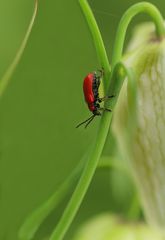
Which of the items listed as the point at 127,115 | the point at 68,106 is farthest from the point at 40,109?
the point at 127,115

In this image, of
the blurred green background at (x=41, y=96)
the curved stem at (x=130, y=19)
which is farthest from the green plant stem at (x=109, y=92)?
the blurred green background at (x=41, y=96)

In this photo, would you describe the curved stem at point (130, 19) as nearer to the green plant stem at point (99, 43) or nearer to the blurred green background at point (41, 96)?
the green plant stem at point (99, 43)

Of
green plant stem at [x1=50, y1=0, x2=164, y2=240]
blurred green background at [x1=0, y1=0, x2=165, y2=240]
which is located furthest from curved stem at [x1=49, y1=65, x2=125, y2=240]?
blurred green background at [x1=0, y1=0, x2=165, y2=240]

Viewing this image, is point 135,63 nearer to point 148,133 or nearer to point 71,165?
point 148,133

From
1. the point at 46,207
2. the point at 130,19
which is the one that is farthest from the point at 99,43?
the point at 46,207

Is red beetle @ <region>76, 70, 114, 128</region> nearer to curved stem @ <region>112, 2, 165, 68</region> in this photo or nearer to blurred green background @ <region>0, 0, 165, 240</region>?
curved stem @ <region>112, 2, 165, 68</region>

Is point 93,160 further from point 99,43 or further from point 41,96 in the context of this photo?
point 41,96
